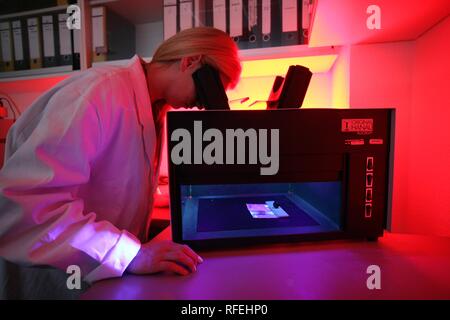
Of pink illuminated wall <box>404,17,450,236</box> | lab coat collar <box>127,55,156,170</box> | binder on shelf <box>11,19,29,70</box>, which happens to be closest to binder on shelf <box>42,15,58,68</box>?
binder on shelf <box>11,19,29,70</box>

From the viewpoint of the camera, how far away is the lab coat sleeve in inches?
17.3

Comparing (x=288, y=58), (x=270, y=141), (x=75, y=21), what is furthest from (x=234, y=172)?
(x=75, y=21)

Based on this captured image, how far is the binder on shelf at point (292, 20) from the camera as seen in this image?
96 centimetres

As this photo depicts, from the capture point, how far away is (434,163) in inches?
30.6

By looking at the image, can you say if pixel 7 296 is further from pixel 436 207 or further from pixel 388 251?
pixel 436 207

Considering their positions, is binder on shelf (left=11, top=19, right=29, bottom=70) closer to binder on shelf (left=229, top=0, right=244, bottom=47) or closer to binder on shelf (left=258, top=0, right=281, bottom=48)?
binder on shelf (left=229, top=0, right=244, bottom=47)

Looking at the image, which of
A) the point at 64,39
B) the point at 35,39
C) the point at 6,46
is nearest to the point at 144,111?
the point at 64,39

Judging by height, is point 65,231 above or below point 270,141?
below

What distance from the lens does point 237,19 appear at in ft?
3.33

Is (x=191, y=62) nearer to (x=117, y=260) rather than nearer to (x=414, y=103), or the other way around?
(x=117, y=260)

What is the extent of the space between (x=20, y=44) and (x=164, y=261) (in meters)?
1.37

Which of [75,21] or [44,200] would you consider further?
[75,21]

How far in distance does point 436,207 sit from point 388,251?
0.38m
